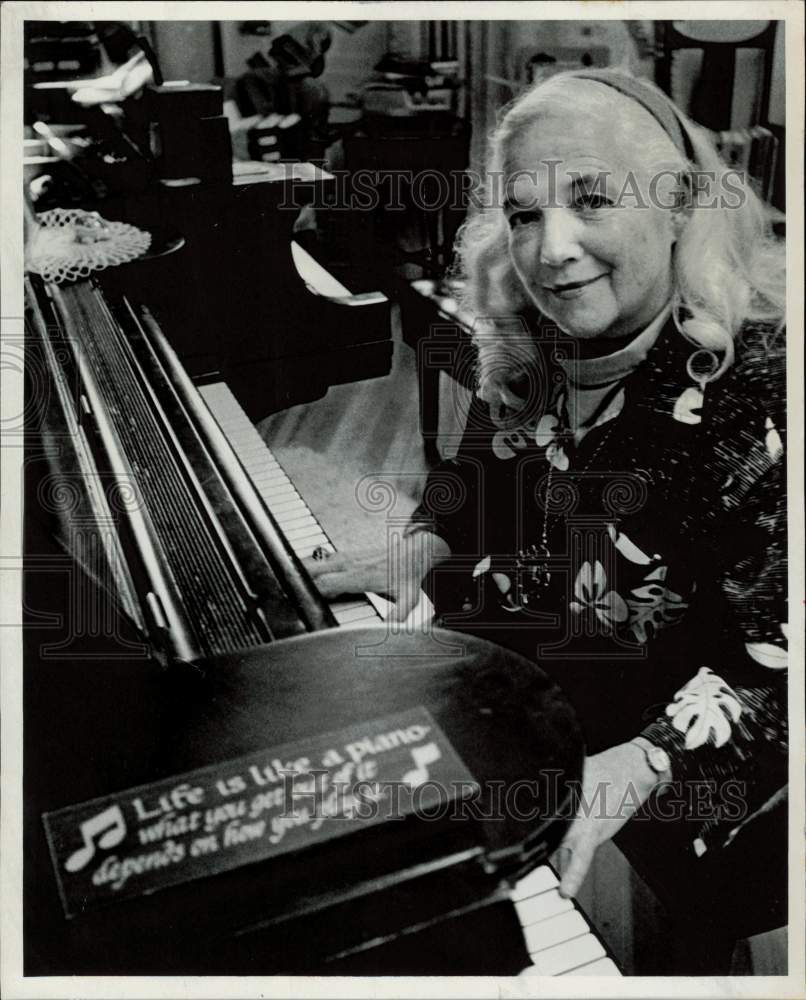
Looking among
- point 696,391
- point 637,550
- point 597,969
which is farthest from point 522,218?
point 597,969

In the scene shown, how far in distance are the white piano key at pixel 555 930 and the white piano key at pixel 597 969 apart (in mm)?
111

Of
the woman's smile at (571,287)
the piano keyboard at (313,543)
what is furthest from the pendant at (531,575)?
the woman's smile at (571,287)

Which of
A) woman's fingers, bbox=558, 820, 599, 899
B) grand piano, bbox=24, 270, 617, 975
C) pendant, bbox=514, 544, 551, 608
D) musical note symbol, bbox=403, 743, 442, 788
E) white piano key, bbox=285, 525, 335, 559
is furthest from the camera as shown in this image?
pendant, bbox=514, 544, 551, 608

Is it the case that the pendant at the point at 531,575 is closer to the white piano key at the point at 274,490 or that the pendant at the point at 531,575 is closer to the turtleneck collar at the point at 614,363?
the turtleneck collar at the point at 614,363

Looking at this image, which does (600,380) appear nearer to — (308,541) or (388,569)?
(388,569)

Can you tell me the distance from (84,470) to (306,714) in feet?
2.19

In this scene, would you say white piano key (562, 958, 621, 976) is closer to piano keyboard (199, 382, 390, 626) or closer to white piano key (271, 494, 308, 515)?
piano keyboard (199, 382, 390, 626)

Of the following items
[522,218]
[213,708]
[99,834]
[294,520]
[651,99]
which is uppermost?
[651,99]

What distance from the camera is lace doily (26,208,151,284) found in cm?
210

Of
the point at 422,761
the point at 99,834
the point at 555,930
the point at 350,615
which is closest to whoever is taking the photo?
the point at 99,834

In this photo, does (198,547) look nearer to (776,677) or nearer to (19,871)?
(19,871)

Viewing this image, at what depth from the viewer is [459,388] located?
2152mm

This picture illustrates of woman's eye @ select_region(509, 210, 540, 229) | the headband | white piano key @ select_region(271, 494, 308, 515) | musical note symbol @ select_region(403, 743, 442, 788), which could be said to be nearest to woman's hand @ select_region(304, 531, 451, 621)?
white piano key @ select_region(271, 494, 308, 515)

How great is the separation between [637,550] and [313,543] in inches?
26.5
